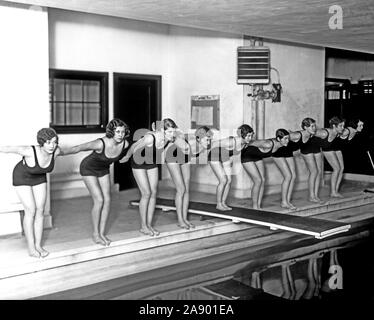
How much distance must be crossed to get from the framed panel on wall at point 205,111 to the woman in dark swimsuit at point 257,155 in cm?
203

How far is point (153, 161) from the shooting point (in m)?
6.38

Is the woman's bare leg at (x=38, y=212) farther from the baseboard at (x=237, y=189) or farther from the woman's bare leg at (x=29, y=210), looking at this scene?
the baseboard at (x=237, y=189)

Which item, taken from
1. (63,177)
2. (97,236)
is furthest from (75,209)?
(97,236)

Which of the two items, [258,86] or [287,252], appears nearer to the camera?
[287,252]

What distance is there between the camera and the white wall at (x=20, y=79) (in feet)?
20.4

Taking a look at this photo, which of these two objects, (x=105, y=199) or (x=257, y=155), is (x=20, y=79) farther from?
(x=257, y=155)

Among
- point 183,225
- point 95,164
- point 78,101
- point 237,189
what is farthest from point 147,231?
point 78,101

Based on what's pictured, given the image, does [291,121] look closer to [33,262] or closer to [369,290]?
[369,290]

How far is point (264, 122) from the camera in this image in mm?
9438

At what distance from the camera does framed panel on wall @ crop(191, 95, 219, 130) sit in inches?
380

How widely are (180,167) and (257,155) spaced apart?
1570mm

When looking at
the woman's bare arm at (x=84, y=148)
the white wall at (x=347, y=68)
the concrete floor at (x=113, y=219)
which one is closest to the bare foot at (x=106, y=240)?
the concrete floor at (x=113, y=219)
